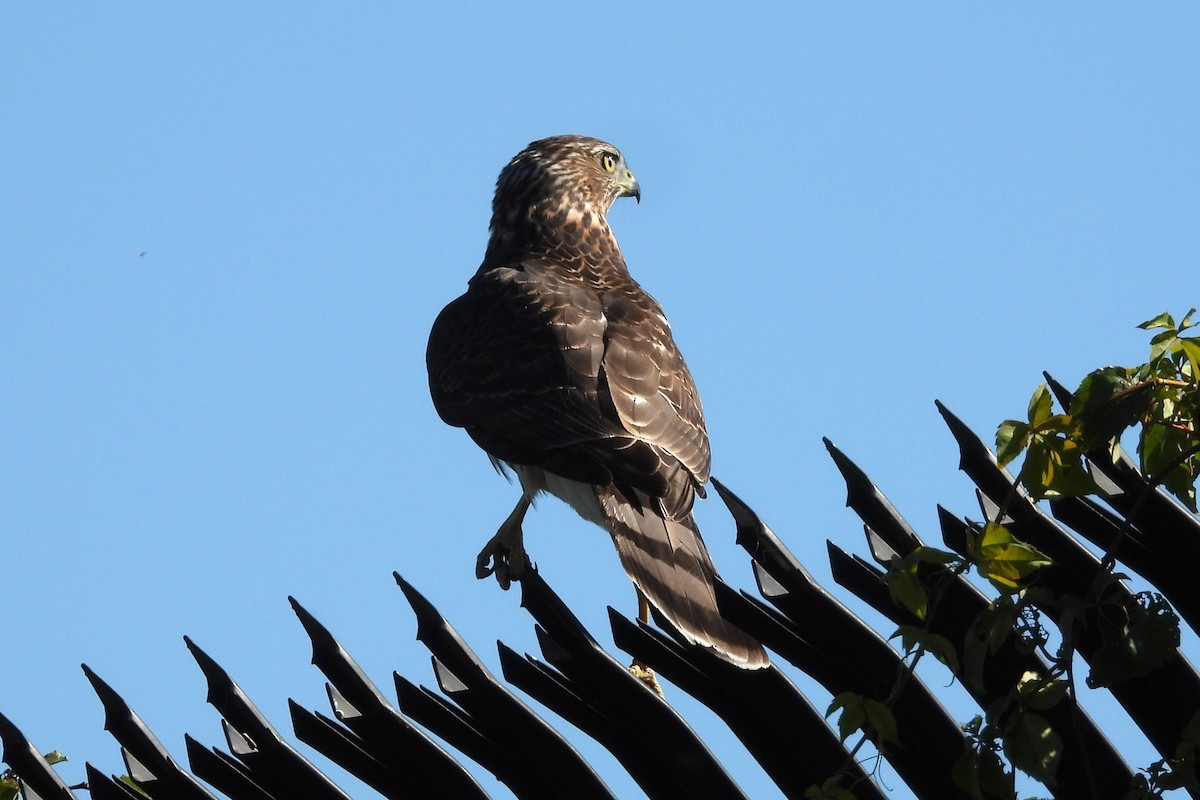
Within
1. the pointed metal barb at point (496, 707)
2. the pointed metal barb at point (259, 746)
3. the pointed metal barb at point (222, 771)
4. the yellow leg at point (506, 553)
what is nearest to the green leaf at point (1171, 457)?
the pointed metal barb at point (496, 707)

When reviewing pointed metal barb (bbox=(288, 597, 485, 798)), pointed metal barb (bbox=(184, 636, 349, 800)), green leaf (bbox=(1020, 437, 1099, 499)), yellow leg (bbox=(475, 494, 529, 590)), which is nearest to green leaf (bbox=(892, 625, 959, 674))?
green leaf (bbox=(1020, 437, 1099, 499))

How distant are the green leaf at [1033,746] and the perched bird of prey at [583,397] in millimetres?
1558

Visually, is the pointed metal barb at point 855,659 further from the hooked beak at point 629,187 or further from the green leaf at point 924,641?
the hooked beak at point 629,187

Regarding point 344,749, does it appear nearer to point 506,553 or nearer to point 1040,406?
point 1040,406

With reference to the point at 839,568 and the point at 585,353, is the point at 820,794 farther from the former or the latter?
the point at 585,353

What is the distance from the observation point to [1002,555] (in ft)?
6.62

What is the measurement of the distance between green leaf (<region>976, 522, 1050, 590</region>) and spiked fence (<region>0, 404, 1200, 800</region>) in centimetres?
12

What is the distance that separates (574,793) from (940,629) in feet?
1.82

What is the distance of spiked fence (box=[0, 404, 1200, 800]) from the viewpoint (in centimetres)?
220

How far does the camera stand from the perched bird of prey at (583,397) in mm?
4441

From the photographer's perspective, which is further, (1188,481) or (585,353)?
(585,353)

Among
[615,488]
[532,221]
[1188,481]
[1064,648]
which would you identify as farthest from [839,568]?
[532,221]

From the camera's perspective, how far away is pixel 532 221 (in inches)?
261

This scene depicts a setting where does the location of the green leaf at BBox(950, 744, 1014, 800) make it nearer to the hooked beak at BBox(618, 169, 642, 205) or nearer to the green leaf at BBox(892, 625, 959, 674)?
the green leaf at BBox(892, 625, 959, 674)
